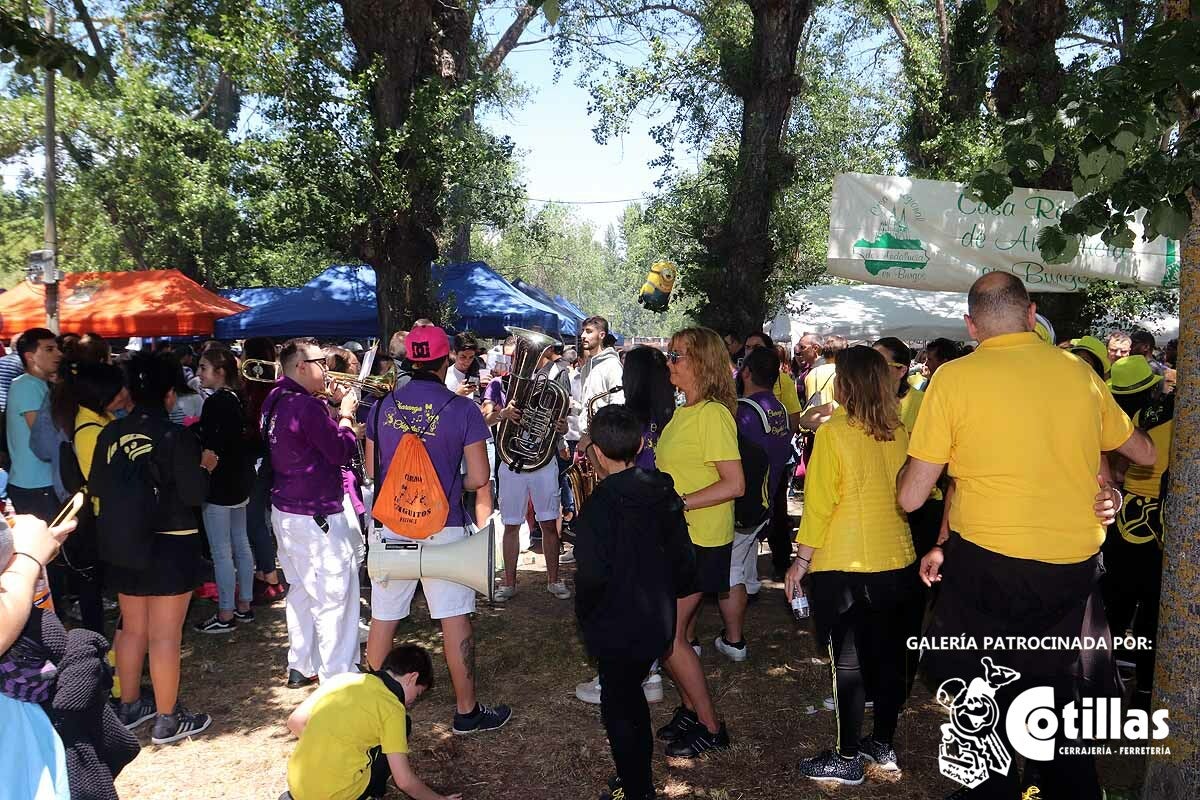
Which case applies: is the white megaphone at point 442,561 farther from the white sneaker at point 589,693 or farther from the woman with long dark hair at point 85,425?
the woman with long dark hair at point 85,425

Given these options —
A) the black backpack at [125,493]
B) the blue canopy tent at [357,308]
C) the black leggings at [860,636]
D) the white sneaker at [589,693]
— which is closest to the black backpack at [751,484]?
the black leggings at [860,636]

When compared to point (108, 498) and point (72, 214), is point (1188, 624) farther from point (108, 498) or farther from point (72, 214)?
point (72, 214)

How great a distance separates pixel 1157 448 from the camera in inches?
170

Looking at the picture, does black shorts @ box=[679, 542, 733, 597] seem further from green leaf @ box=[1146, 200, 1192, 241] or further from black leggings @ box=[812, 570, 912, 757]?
green leaf @ box=[1146, 200, 1192, 241]

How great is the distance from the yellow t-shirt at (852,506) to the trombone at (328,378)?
2.87m

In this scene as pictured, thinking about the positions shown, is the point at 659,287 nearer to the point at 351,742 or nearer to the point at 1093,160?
the point at 1093,160

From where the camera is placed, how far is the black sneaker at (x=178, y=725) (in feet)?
13.8

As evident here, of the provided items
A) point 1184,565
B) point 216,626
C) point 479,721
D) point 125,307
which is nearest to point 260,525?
point 216,626

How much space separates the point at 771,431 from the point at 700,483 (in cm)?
191

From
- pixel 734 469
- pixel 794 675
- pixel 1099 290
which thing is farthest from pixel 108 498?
pixel 1099 290

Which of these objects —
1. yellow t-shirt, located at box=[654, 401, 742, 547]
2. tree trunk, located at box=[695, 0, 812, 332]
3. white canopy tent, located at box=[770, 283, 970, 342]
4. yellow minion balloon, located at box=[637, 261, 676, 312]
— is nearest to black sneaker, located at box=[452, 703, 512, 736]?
yellow t-shirt, located at box=[654, 401, 742, 547]

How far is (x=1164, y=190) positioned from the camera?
2.79 metres

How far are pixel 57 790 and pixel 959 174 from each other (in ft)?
31.2

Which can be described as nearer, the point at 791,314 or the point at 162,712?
the point at 162,712
